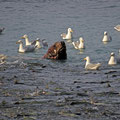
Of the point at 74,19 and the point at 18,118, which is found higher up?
the point at 74,19

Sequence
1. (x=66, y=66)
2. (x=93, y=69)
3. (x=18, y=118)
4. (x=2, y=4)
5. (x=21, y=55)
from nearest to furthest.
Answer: (x=18, y=118), (x=93, y=69), (x=66, y=66), (x=21, y=55), (x=2, y=4)

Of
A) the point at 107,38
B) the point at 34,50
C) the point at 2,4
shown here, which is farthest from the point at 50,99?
the point at 2,4

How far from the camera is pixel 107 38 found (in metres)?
22.9

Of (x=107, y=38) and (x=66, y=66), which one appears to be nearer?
(x=66, y=66)

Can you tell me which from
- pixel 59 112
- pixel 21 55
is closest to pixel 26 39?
pixel 21 55

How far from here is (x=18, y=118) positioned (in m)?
7.71

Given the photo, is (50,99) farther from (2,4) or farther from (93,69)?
(2,4)

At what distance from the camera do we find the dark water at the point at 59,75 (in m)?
8.38

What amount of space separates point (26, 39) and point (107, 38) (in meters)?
4.00

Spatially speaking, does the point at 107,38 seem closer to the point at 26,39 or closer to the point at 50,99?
the point at 26,39

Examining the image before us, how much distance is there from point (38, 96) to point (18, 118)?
6.75ft

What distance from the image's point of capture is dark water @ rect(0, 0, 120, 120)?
8.38 meters

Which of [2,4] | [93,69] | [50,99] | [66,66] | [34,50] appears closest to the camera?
[50,99]

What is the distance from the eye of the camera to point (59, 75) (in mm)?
13461
